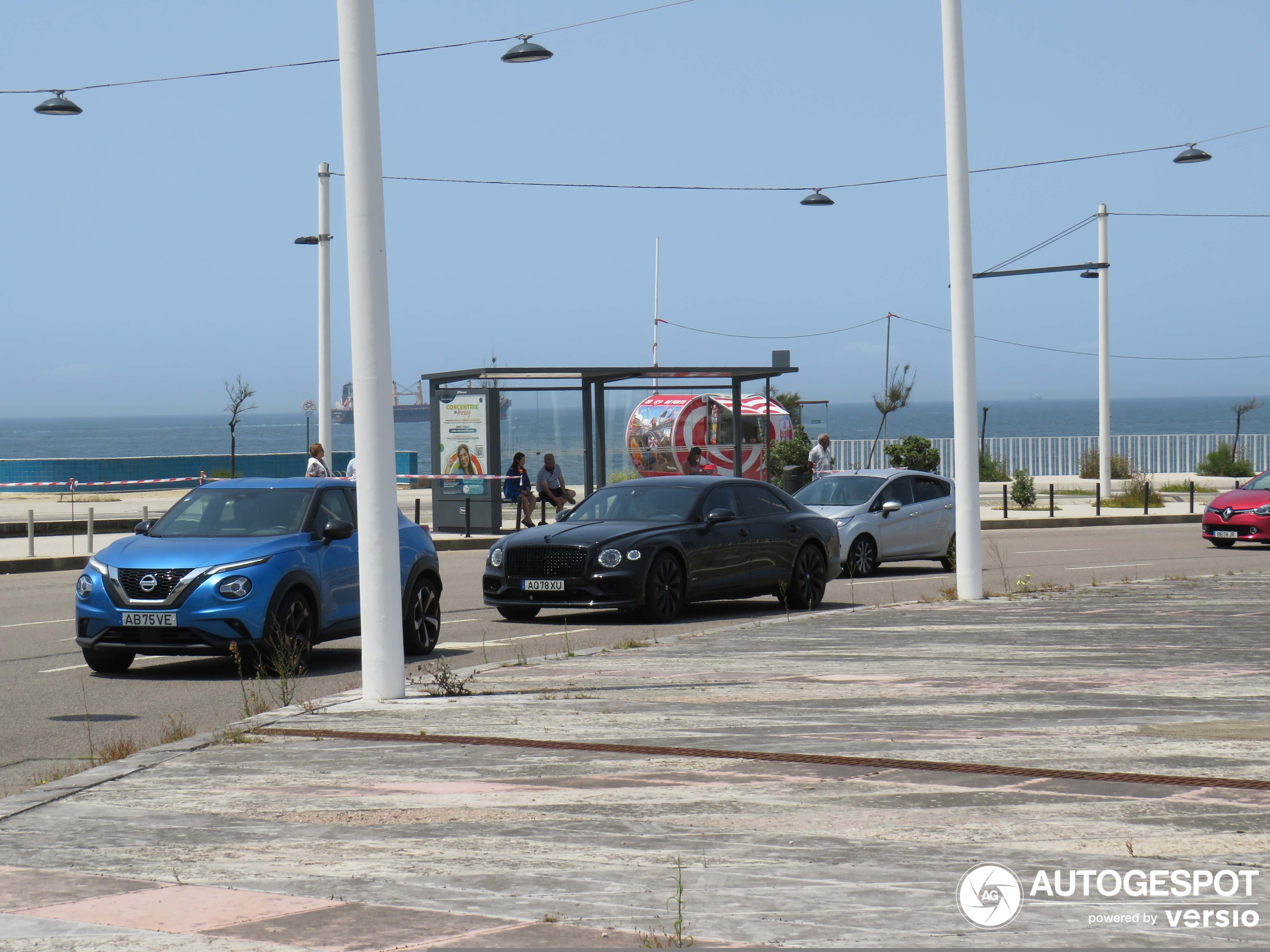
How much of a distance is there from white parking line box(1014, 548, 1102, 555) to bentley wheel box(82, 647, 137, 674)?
16.9 meters

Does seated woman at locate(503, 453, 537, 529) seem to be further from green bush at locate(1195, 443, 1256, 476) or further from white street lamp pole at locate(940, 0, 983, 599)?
green bush at locate(1195, 443, 1256, 476)

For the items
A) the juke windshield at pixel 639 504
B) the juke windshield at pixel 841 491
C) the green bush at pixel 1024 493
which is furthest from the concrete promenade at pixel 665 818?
the green bush at pixel 1024 493

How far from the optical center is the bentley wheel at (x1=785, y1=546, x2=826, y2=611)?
16.5 meters

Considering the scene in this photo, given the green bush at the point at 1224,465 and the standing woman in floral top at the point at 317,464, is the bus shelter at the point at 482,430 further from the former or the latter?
the green bush at the point at 1224,465

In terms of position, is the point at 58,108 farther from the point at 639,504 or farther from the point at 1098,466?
the point at 1098,466

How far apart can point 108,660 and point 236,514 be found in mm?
1564

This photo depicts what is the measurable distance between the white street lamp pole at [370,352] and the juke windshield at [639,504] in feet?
22.9

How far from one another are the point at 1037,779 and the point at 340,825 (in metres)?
2.96

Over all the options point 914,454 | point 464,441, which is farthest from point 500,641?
point 914,454

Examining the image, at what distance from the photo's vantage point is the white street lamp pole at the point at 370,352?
8805 millimetres

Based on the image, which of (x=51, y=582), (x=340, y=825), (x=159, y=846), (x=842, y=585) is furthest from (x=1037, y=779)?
(x=51, y=582)

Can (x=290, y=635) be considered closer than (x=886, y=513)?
Yes

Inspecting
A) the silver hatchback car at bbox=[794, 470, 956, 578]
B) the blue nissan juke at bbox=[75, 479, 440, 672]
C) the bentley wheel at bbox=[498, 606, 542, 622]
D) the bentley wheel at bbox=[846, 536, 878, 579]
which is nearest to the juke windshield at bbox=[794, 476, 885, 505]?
the silver hatchback car at bbox=[794, 470, 956, 578]

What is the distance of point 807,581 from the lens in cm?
1666
